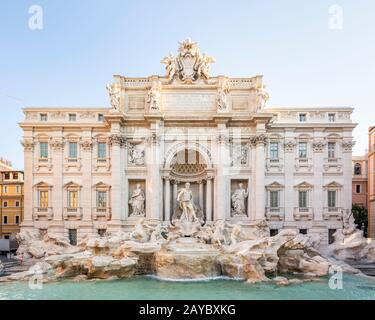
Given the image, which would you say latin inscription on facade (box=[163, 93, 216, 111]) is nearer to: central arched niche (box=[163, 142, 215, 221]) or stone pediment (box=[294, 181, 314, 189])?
central arched niche (box=[163, 142, 215, 221])

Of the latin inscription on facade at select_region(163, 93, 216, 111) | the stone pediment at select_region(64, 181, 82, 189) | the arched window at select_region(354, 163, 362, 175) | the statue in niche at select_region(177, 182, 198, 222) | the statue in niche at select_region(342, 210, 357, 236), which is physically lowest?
the statue in niche at select_region(342, 210, 357, 236)

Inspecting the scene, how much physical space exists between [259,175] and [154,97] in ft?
30.8

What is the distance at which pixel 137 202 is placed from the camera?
23.2 meters

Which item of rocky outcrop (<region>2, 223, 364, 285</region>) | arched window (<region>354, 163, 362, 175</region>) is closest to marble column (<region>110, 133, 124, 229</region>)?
rocky outcrop (<region>2, 223, 364, 285</region>)

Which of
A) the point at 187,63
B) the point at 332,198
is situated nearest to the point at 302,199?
the point at 332,198

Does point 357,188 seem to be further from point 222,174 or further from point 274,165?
point 222,174

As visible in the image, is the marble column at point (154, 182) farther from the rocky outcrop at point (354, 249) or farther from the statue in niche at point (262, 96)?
the rocky outcrop at point (354, 249)

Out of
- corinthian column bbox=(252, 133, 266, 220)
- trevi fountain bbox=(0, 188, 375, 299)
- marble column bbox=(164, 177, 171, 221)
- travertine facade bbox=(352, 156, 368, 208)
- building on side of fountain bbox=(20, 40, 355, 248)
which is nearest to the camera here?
trevi fountain bbox=(0, 188, 375, 299)

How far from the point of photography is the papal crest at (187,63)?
23.8 metres

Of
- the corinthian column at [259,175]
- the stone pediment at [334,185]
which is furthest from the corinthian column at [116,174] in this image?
the stone pediment at [334,185]

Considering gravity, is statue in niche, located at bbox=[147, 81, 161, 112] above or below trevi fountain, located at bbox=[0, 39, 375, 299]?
above

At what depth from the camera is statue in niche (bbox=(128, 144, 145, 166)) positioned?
77.5ft

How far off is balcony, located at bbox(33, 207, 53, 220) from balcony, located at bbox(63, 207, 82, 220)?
3.64ft

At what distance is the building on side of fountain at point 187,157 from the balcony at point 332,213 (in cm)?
7
